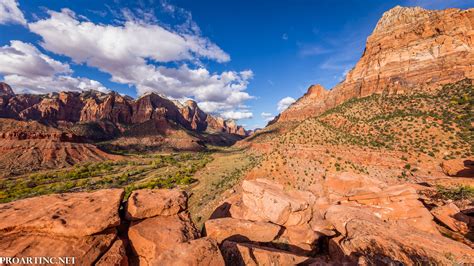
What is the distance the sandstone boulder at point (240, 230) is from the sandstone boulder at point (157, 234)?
138cm

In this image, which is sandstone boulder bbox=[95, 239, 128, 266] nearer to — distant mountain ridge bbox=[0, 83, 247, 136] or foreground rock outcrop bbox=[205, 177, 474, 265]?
foreground rock outcrop bbox=[205, 177, 474, 265]

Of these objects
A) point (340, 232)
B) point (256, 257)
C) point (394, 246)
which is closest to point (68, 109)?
point (256, 257)

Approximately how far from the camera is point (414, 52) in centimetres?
5369

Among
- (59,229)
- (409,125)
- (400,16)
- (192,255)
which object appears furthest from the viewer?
(400,16)

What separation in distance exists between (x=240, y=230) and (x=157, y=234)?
4.54 metres

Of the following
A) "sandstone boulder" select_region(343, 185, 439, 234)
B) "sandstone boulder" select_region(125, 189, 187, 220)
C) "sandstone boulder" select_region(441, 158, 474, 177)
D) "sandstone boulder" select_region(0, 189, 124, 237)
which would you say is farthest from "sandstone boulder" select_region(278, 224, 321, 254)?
"sandstone boulder" select_region(441, 158, 474, 177)

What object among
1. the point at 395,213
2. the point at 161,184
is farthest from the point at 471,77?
the point at 161,184

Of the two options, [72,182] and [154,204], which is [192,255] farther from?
[72,182]

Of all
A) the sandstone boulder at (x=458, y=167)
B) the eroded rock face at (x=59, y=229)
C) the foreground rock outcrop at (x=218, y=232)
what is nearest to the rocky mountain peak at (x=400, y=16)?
the sandstone boulder at (x=458, y=167)

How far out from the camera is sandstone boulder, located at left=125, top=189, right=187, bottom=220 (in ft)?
30.8

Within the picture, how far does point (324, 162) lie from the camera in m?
31.0

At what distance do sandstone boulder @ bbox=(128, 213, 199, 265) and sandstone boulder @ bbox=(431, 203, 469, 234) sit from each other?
16517 mm

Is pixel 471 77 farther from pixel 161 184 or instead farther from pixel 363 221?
pixel 161 184

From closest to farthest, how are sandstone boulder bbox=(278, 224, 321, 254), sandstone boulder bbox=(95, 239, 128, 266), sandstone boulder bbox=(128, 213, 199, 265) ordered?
sandstone boulder bbox=(95, 239, 128, 266)
sandstone boulder bbox=(128, 213, 199, 265)
sandstone boulder bbox=(278, 224, 321, 254)
